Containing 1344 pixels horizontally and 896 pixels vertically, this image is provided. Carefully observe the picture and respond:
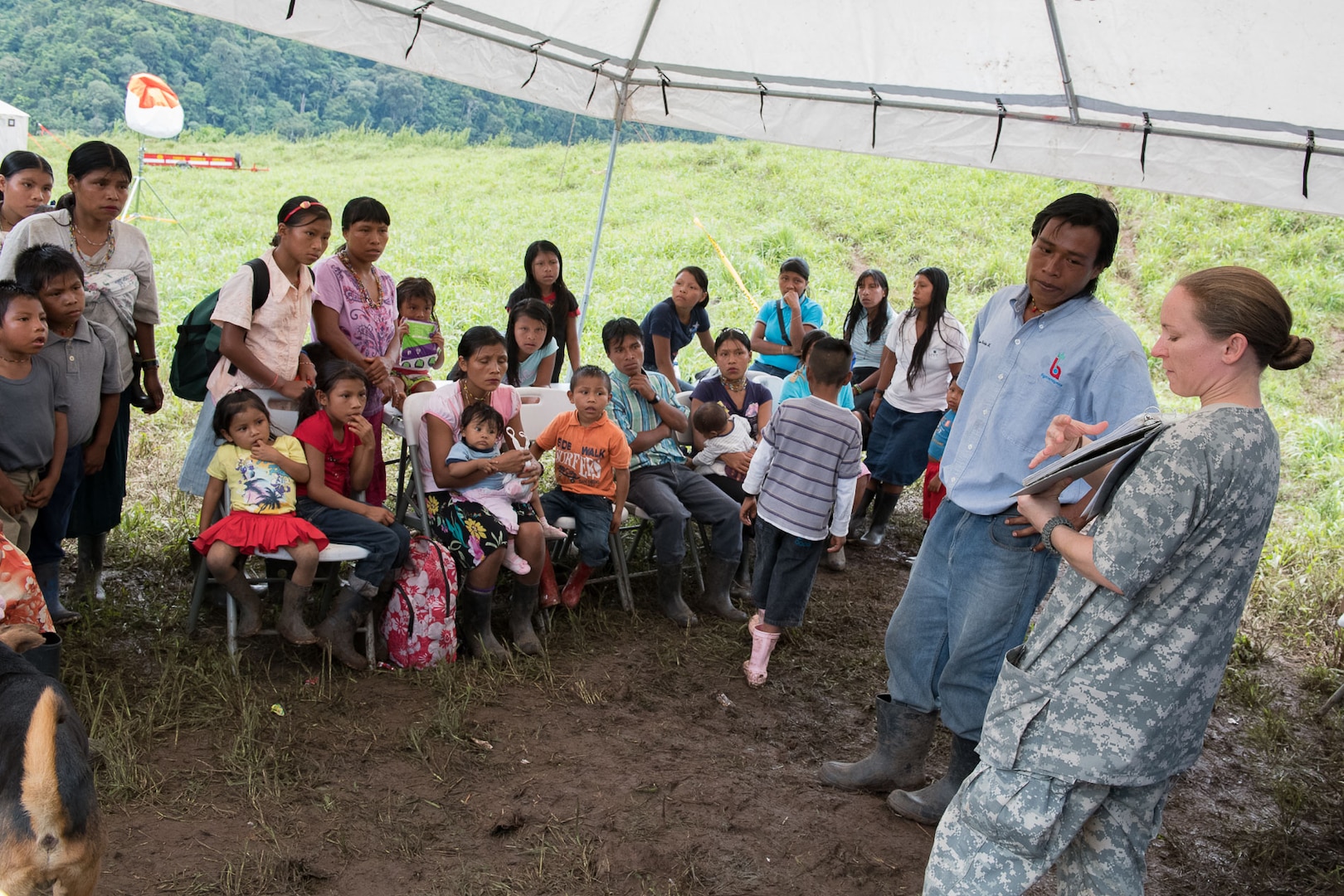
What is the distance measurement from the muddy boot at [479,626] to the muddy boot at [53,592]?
1.57 metres

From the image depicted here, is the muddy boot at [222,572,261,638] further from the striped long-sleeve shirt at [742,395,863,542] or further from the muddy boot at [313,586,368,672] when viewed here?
the striped long-sleeve shirt at [742,395,863,542]

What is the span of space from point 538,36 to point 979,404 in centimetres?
336

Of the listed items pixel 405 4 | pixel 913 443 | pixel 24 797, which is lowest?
pixel 24 797

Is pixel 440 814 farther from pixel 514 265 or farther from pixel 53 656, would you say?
pixel 514 265

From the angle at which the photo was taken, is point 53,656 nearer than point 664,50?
Yes

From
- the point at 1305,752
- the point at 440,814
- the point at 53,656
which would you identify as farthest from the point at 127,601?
the point at 1305,752

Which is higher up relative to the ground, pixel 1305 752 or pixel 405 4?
pixel 405 4

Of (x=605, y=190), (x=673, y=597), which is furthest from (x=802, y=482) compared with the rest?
(x=605, y=190)

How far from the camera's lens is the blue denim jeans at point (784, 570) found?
13.5ft

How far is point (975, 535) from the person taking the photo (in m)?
2.92

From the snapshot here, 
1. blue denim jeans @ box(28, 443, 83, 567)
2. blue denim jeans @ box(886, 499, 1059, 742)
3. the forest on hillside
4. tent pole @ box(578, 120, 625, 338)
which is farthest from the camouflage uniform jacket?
the forest on hillside

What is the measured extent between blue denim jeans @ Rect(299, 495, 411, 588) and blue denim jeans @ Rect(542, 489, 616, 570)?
888 millimetres

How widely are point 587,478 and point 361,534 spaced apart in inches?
45.8

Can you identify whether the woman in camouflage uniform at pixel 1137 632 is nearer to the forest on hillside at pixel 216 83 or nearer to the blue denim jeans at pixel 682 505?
the blue denim jeans at pixel 682 505
